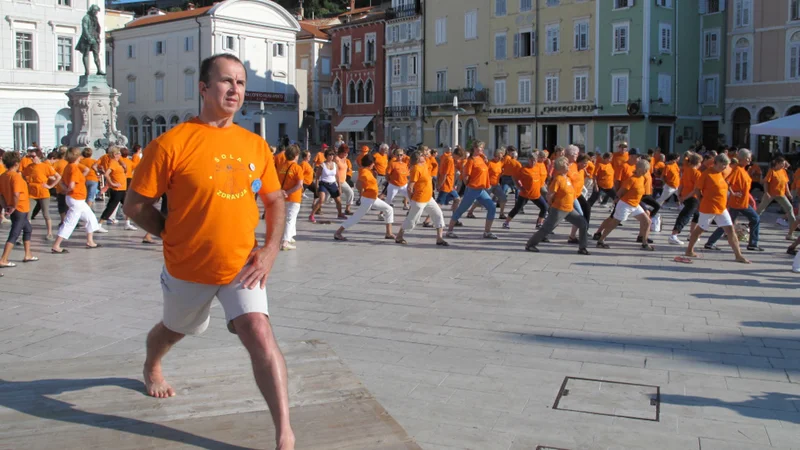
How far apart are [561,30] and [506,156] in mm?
28823

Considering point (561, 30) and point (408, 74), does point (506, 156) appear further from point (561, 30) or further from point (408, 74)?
point (408, 74)

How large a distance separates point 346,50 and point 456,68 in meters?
11.1

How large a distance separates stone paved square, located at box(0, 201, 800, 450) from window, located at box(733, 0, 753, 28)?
31.9 m

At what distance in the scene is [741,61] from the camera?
4141 centimetres

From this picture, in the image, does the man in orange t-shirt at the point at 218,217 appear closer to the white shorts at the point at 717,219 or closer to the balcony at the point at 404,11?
the white shorts at the point at 717,219

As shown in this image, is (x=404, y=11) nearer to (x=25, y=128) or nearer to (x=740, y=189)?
(x=25, y=128)

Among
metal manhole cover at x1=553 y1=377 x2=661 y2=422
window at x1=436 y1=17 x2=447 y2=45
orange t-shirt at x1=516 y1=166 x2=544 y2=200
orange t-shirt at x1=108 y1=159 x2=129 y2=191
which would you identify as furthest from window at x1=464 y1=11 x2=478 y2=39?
metal manhole cover at x1=553 y1=377 x2=661 y2=422

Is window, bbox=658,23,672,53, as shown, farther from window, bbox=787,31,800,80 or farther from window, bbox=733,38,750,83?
window, bbox=787,31,800,80

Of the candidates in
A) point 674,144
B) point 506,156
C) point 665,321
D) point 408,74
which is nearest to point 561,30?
point 674,144

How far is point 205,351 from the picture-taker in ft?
19.6

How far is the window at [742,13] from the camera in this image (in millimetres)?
40594

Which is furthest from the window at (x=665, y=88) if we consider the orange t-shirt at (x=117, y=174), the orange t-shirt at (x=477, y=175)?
the orange t-shirt at (x=117, y=174)

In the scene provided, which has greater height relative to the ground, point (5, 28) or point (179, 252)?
point (5, 28)

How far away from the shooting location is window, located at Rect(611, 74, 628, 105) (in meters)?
42.7
